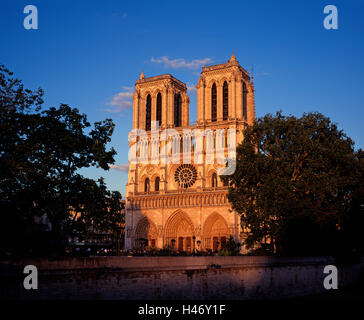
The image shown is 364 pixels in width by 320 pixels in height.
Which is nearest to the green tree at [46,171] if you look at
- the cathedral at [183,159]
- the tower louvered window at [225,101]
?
the cathedral at [183,159]

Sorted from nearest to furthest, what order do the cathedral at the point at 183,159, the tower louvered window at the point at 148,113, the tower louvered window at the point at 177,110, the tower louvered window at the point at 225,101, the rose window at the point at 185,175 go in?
1. the cathedral at the point at 183,159
2. the tower louvered window at the point at 225,101
3. the rose window at the point at 185,175
4. the tower louvered window at the point at 148,113
5. the tower louvered window at the point at 177,110

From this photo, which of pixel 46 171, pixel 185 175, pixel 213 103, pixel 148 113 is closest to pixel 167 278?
pixel 46 171

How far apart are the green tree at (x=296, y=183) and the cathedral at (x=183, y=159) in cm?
2152

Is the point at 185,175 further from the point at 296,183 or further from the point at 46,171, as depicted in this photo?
the point at 46,171

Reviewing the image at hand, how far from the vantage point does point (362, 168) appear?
117 feet

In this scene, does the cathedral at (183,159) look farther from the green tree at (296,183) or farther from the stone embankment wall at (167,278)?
the stone embankment wall at (167,278)

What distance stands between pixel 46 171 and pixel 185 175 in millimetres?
44845

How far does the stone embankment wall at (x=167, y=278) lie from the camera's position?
1678 centimetres

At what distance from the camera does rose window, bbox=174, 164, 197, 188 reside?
64688mm

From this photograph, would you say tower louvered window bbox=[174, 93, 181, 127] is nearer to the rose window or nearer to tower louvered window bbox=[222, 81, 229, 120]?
the rose window

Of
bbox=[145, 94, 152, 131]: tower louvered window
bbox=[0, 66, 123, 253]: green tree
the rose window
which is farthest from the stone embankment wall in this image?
bbox=[145, 94, 152, 131]: tower louvered window

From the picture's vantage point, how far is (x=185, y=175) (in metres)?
65.2

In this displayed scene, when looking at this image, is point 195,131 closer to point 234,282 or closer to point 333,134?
point 333,134
